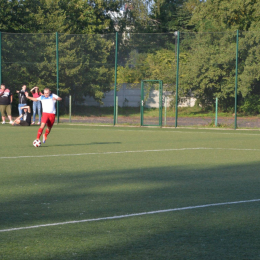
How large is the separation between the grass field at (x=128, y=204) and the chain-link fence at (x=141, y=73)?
9.30 metres

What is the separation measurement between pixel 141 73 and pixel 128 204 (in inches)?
677

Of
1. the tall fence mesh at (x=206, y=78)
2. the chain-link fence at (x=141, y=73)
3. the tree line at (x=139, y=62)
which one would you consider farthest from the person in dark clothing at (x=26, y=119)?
the tall fence mesh at (x=206, y=78)

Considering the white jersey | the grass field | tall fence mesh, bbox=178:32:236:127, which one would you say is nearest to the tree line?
tall fence mesh, bbox=178:32:236:127

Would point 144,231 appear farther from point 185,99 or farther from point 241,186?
point 185,99

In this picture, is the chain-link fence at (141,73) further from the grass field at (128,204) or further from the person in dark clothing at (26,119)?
the grass field at (128,204)

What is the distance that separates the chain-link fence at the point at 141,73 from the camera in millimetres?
22094

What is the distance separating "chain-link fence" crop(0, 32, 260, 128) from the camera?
2209 cm

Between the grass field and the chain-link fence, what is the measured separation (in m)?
9.30

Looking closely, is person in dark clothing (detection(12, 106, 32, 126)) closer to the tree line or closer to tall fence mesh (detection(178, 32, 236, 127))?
the tree line

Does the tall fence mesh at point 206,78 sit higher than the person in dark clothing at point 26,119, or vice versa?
the tall fence mesh at point 206,78

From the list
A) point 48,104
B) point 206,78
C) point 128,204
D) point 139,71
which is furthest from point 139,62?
point 128,204

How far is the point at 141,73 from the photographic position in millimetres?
23406

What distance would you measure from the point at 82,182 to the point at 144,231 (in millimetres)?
3191

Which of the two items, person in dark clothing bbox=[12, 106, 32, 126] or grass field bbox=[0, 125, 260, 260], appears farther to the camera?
person in dark clothing bbox=[12, 106, 32, 126]
